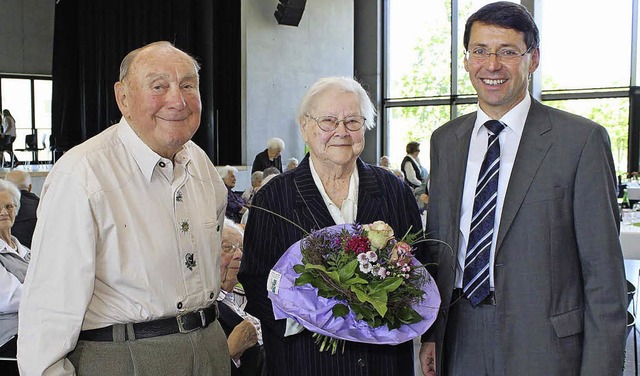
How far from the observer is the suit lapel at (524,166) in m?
1.94

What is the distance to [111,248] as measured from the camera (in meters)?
1.81

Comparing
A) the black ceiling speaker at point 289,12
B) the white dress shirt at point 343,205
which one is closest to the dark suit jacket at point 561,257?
the white dress shirt at point 343,205

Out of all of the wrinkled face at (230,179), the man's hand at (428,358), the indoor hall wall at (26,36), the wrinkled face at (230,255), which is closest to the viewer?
the man's hand at (428,358)

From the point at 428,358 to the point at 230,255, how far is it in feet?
3.41

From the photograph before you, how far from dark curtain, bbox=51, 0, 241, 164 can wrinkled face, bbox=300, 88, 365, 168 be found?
1198 cm

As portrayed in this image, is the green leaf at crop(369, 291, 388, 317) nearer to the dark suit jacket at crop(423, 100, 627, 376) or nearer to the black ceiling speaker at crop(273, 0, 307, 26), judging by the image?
the dark suit jacket at crop(423, 100, 627, 376)

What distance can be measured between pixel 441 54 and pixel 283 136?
15.2 feet

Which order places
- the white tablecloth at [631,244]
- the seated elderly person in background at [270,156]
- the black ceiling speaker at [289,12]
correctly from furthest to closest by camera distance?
the black ceiling speaker at [289,12] → the seated elderly person in background at [270,156] → the white tablecloth at [631,244]

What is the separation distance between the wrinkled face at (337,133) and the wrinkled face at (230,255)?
0.87m

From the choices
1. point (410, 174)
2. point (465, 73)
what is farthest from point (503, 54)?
point (465, 73)

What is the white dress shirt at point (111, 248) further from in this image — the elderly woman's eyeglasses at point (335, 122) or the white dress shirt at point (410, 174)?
the white dress shirt at point (410, 174)

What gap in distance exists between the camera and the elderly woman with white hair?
2.13 metres

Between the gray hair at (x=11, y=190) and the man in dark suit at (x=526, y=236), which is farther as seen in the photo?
the gray hair at (x=11, y=190)

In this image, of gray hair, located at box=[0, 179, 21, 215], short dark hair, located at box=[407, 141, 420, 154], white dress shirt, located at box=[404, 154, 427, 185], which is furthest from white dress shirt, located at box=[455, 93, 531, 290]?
short dark hair, located at box=[407, 141, 420, 154]
